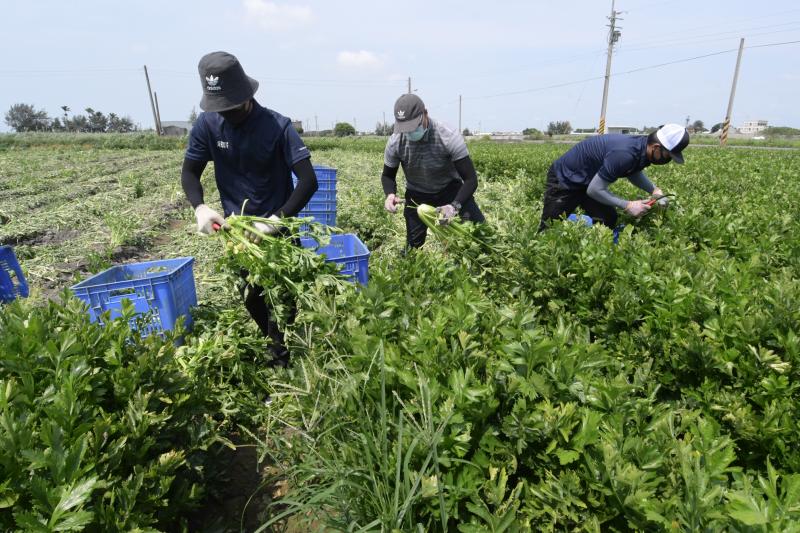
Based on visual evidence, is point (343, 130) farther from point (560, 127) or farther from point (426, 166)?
point (426, 166)

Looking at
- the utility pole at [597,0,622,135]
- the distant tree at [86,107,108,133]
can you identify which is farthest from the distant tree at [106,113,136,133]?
the utility pole at [597,0,622,135]

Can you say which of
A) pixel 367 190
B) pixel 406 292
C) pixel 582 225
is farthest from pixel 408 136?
pixel 367 190

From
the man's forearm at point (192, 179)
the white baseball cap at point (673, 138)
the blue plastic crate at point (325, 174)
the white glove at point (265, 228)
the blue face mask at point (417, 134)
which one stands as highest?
the blue face mask at point (417, 134)

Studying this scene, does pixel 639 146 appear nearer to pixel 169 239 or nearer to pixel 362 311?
pixel 362 311

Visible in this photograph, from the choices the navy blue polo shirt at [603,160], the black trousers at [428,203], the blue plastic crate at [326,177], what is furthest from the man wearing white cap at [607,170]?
the blue plastic crate at [326,177]

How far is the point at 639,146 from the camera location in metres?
4.25

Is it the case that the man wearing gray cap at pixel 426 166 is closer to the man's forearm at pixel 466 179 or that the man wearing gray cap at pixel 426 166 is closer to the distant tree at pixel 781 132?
the man's forearm at pixel 466 179

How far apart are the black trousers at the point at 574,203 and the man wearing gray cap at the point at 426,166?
1.10 metres

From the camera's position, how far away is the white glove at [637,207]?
4.28 metres

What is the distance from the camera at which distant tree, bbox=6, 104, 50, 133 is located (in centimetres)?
8136

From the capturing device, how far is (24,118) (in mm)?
85562

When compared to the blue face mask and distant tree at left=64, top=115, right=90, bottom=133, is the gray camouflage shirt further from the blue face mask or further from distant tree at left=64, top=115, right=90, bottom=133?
distant tree at left=64, top=115, right=90, bottom=133

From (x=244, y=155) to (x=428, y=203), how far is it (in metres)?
2.05

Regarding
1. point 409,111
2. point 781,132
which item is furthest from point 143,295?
point 781,132
